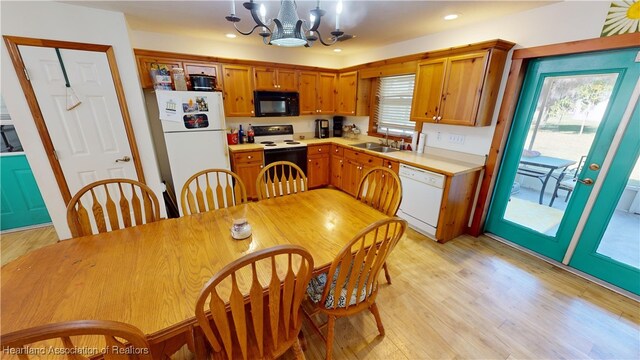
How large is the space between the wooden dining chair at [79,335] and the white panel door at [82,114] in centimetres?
237

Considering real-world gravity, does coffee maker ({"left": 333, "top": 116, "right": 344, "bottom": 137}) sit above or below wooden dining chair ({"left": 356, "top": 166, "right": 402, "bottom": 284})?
above

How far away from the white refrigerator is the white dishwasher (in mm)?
2388

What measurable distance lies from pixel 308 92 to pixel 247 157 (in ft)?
5.17

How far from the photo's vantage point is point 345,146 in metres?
3.77

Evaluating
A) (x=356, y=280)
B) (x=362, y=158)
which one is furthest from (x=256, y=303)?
(x=362, y=158)

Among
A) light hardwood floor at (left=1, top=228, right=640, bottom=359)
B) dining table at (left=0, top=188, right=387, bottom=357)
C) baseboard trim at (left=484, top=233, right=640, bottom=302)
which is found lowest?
light hardwood floor at (left=1, top=228, right=640, bottom=359)

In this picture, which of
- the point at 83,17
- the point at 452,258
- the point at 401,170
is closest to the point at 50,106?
the point at 83,17

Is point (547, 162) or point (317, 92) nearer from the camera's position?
point (547, 162)

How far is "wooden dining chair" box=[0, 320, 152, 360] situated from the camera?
1.72ft

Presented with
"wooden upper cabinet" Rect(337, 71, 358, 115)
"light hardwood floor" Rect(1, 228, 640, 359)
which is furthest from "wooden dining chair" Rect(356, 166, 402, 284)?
"wooden upper cabinet" Rect(337, 71, 358, 115)

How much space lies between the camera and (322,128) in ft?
14.7

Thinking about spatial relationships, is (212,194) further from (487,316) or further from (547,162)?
(547,162)

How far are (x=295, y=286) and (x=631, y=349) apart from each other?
2293 millimetres

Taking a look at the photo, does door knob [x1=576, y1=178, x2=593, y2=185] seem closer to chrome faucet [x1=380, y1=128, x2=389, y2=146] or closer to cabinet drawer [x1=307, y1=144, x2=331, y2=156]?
chrome faucet [x1=380, y1=128, x2=389, y2=146]
